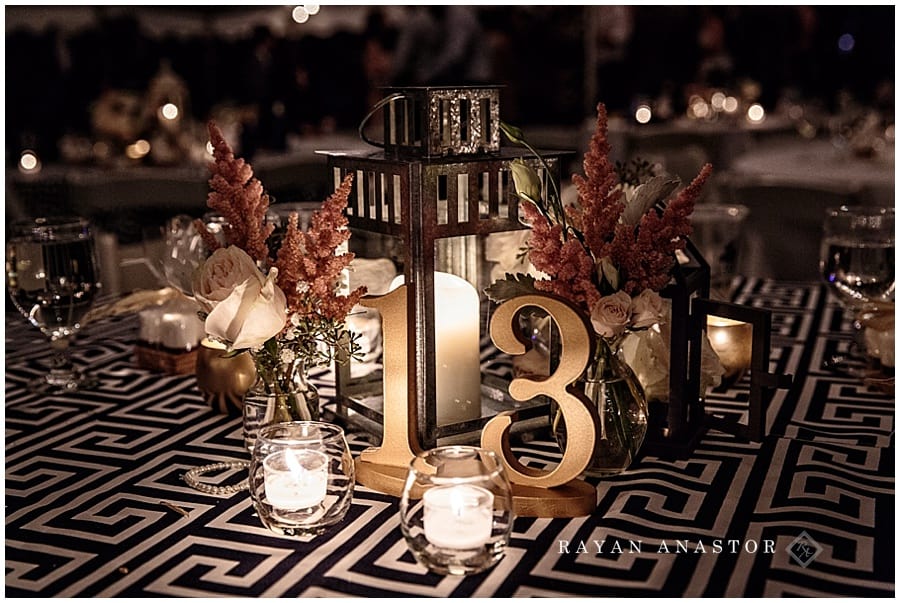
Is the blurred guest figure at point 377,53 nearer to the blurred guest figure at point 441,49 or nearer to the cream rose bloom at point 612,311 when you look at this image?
the blurred guest figure at point 441,49

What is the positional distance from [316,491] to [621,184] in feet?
2.49

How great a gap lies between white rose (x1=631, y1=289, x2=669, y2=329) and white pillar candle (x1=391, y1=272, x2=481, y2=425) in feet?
0.76

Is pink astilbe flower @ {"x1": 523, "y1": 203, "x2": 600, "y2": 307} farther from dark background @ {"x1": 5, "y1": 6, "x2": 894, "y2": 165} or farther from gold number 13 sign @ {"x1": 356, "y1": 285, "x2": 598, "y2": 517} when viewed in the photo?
dark background @ {"x1": 5, "y1": 6, "x2": 894, "y2": 165}

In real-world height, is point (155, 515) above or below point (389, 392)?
below

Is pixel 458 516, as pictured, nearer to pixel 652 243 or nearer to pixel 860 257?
pixel 652 243

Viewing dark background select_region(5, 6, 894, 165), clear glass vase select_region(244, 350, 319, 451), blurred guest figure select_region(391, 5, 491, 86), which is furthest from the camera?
blurred guest figure select_region(391, 5, 491, 86)

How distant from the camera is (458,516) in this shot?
902mm

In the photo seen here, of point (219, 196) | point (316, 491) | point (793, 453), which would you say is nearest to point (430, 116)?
point (219, 196)

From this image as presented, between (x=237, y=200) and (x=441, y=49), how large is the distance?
4.25 m

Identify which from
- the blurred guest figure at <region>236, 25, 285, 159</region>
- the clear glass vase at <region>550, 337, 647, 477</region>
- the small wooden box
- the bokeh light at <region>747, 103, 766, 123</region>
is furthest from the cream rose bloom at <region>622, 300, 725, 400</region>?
the bokeh light at <region>747, 103, 766, 123</region>

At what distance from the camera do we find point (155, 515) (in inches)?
42.7

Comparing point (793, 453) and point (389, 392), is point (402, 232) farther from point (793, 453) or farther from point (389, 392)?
point (793, 453)

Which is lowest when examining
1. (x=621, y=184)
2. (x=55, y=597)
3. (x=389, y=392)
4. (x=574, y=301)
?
(x=55, y=597)

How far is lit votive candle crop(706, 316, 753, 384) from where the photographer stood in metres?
1.48
